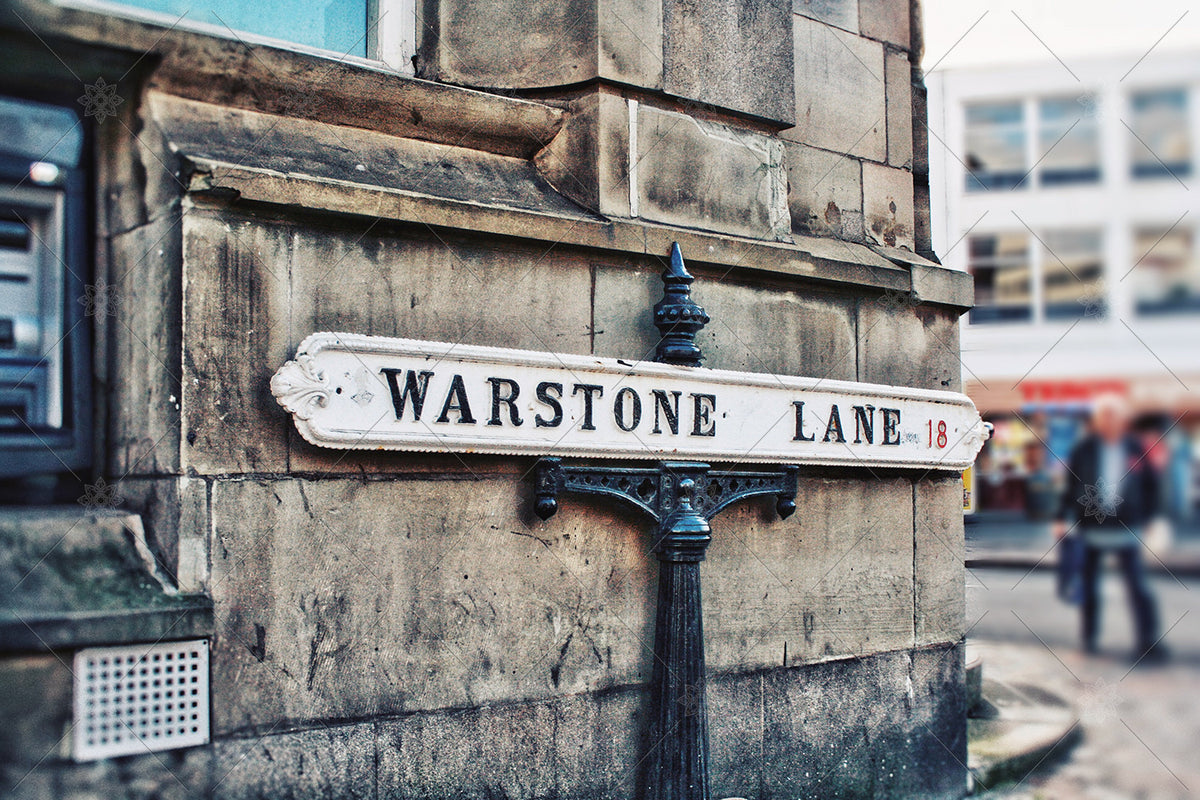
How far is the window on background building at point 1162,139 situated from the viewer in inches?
25.5

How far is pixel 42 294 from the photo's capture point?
2.97 m

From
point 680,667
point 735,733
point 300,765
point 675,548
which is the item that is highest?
point 675,548

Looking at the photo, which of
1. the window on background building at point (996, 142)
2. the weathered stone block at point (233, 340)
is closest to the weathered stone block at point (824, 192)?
the weathered stone block at point (233, 340)

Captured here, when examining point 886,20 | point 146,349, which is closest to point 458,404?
point 146,349

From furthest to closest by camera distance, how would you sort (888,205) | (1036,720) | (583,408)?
1. (888,205)
2. (583,408)
3. (1036,720)

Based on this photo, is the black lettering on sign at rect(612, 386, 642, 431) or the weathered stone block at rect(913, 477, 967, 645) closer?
the black lettering on sign at rect(612, 386, 642, 431)

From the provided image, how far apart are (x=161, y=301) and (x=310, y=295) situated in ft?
1.42

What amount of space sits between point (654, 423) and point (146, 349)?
5.78ft

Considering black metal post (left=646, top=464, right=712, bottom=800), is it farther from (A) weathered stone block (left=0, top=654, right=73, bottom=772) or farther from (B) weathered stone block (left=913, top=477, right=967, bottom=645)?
(A) weathered stone block (left=0, top=654, right=73, bottom=772)

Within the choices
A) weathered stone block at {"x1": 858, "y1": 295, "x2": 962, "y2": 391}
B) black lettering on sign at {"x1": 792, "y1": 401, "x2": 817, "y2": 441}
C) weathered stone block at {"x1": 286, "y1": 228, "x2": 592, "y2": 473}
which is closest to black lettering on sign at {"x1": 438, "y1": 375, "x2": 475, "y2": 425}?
weathered stone block at {"x1": 286, "y1": 228, "x2": 592, "y2": 473}

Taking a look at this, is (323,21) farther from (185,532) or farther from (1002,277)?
(1002,277)

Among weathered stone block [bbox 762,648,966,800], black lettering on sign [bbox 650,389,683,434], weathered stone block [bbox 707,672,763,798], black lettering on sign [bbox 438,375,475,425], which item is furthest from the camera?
weathered stone block [bbox 762,648,966,800]

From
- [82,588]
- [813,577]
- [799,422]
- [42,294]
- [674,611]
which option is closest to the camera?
[82,588]

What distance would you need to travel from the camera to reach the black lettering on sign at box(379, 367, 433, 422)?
2.98 m
